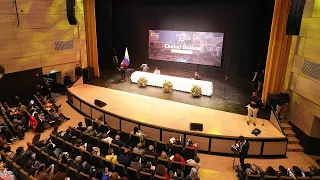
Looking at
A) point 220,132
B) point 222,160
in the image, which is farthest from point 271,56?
point 222,160

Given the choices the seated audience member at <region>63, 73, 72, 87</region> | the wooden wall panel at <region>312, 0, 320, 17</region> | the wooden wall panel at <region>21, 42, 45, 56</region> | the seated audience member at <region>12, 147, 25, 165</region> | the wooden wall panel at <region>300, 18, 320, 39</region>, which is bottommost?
the seated audience member at <region>12, 147, 25, 165</region>

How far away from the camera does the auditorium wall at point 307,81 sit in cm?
901

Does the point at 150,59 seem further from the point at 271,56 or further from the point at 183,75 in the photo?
the point at 271,56

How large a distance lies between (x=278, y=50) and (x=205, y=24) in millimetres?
6450

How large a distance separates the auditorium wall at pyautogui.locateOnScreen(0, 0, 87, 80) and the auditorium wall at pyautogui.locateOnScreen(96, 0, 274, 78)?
147 inches

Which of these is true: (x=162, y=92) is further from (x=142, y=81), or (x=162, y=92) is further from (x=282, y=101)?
(x=282, y=101)

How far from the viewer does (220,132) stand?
945 cm

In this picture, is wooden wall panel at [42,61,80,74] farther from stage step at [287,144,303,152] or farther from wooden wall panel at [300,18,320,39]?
stage step at [287,144,303,152]

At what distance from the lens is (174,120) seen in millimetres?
10406

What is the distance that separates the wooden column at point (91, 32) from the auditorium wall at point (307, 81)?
11.4m

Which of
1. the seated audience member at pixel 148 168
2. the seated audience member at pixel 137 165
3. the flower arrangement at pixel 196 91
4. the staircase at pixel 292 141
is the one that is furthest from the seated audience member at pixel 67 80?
the staircase at pixel 292 141

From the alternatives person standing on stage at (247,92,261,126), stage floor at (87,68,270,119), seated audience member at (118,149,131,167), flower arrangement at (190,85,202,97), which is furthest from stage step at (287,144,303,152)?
seated audience member at (118,149,131,167)

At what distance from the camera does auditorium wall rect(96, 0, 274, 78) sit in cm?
1519

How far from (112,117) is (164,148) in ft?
10.0
